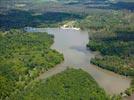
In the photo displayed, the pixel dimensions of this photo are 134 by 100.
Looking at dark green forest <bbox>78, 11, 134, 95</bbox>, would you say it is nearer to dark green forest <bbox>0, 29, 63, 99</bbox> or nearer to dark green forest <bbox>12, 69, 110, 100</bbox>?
dark green forest <bbox>12, 69, 110, 100</bbox>

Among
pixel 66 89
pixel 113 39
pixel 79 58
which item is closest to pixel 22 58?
pixel 79 58

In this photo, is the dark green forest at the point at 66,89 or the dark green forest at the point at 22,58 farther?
the dark green forest at the point at 22,58

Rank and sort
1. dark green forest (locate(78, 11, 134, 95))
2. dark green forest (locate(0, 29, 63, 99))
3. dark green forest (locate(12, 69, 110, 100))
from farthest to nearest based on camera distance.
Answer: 1. dark green forest (locate(78, 11, 134, 95))
2. dark green forest (locate(0, 29, 63, 99))
3. dark green forest (locate(12, 69, 110, 100))

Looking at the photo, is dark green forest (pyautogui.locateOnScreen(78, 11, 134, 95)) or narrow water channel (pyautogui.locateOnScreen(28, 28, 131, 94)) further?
dark green forest (pyautogui.locateOnScreen(78, 11, 134, 95))

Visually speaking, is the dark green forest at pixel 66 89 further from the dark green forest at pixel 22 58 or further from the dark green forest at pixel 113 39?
the dark green forest at pixel 113 39

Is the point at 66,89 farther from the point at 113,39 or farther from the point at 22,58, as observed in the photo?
the point at 113,39

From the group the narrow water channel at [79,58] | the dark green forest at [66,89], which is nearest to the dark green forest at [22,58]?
the narrow water channel at [79,58]

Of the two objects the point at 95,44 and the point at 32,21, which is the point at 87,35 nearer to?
the point at 95,44

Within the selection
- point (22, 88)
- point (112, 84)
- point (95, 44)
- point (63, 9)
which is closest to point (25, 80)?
point (22, 88)

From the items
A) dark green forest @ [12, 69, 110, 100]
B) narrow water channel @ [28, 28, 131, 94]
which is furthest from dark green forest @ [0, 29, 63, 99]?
dark green forest @ [12, 69, 110, 100]
